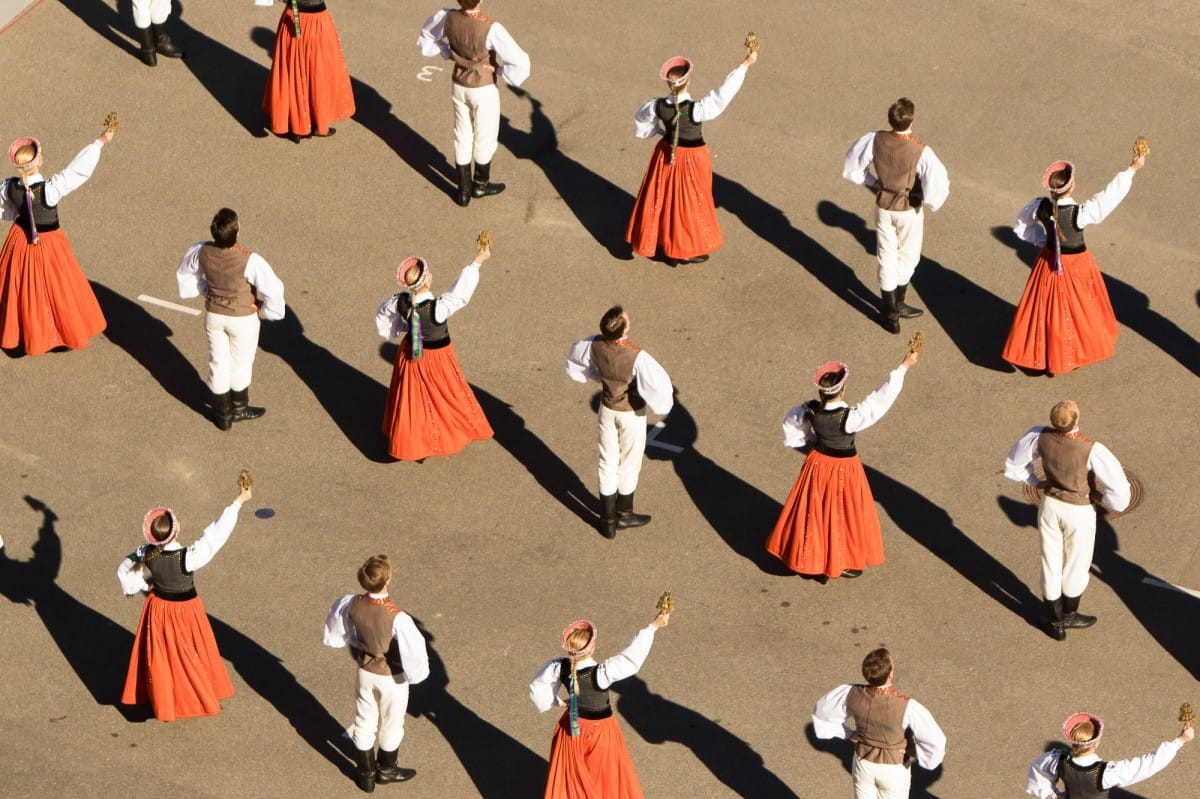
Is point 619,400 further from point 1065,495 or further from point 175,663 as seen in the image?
point 175,663

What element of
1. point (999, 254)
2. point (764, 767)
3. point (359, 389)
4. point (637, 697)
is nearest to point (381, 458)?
point (359, 389)

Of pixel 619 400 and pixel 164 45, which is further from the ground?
pixel 164 45

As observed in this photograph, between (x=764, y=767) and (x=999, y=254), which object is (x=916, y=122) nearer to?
Answer: (x=999, y=254)

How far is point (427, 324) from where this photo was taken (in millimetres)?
17484

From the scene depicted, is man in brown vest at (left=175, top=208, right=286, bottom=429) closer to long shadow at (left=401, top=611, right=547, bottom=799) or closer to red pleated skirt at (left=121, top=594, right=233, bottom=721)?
red pleated skirt at (left=121, top=594, right=233, bottom=721)

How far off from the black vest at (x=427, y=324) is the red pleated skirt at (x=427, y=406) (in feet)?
0.21

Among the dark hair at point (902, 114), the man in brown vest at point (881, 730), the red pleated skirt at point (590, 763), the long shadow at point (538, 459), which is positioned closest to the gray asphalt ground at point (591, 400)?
the long shadow at point (538, 459)

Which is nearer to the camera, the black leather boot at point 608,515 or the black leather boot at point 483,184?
the black leather boot at point 608,515

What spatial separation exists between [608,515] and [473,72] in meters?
5.00

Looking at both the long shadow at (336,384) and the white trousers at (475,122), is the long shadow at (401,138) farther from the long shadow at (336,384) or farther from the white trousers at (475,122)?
the long shadow at (336,384)

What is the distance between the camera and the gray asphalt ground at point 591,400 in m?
15.6

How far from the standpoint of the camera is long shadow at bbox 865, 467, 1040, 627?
16.7m

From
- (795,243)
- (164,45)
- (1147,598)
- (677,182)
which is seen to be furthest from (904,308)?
(164,45)

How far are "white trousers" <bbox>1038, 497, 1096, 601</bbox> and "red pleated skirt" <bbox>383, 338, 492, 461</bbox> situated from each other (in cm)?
464
